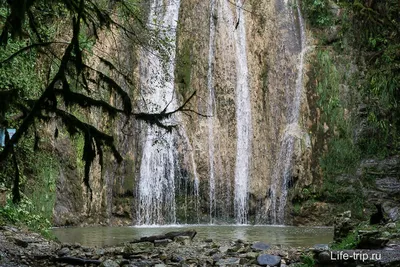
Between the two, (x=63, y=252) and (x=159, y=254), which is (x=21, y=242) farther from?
(x=159, y=254)

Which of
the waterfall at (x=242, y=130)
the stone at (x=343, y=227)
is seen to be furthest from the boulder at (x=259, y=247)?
the waterfall at (x=242, y=130)

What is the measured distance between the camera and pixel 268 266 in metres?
7.75

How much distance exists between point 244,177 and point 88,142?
1446cm

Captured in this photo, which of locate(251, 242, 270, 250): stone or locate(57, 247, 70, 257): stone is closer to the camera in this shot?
locate(57, 247, 70, 257): stone

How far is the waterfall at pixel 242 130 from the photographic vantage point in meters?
18.7

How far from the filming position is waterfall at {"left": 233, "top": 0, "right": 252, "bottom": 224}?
1869 centimetres

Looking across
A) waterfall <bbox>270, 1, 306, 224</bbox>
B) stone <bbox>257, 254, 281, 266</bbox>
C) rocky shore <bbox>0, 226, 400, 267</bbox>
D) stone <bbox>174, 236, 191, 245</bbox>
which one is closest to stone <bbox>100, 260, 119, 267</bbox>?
rocky shore <bbox>0, 226, 400, 267</bbox>

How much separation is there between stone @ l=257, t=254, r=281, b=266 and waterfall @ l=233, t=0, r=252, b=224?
32.9 ft

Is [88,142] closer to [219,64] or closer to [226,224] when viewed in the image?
[226,224]

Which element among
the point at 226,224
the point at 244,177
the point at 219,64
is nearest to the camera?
the point at 226,224

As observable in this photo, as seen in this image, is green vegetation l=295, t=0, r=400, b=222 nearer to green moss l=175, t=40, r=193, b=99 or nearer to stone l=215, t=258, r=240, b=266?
green moss l=175, t=40, r=193, b=99

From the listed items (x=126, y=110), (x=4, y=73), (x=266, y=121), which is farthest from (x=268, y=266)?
(x=266, y=121)

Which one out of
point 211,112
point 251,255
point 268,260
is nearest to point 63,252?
point 251,255

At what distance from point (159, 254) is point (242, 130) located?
1169cm
